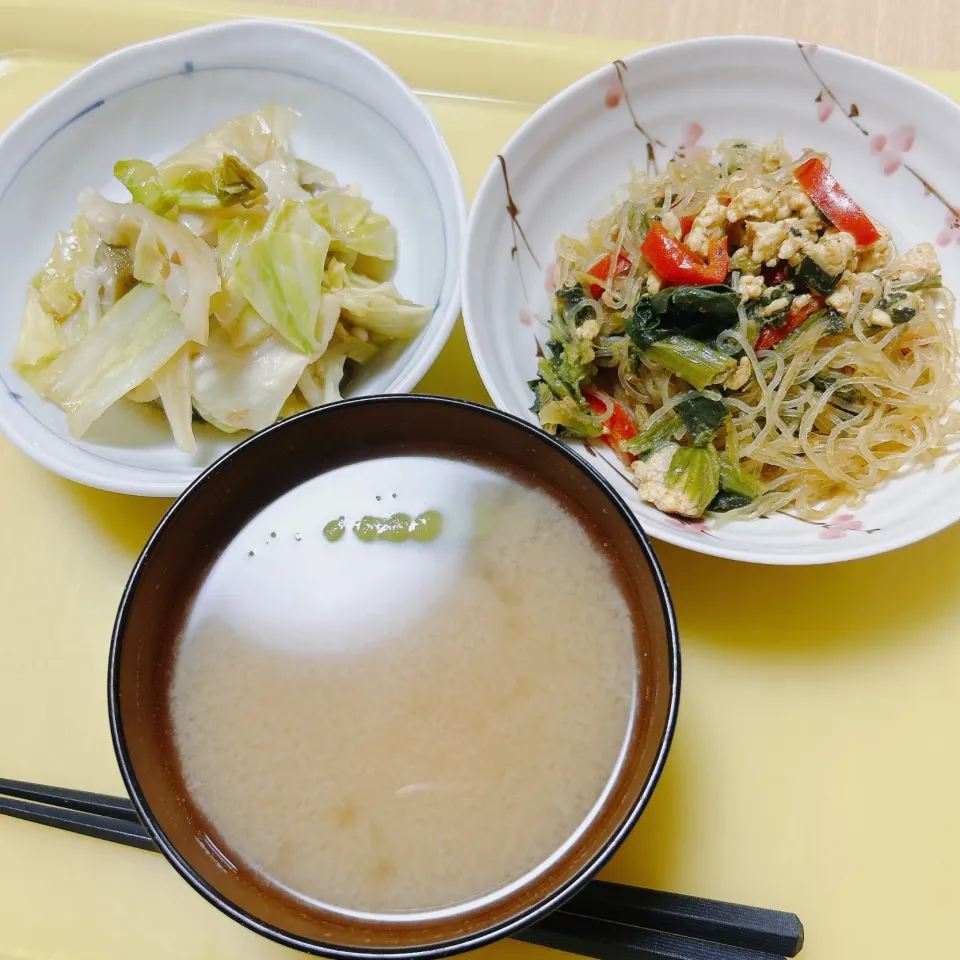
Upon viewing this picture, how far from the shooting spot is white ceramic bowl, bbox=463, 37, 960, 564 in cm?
152

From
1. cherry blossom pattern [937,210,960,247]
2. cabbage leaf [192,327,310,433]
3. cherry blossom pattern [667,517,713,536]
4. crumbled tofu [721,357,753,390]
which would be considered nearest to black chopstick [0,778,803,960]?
cherry blossom pattern [667,517,713,536]

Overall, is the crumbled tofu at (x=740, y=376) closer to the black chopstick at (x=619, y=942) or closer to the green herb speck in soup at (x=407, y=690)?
the green herb speck in soup at (x=407, y=690)

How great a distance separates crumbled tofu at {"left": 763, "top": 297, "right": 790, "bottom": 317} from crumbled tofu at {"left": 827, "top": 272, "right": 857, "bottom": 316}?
0.08 meters

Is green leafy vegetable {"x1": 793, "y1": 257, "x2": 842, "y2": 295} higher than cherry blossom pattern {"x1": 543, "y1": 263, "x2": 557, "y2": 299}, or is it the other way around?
green leafy vegetable {"x1": 793, "y1": 257, "x2": 842, "y2": 295}

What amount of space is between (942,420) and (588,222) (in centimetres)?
77

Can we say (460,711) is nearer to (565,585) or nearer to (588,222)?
(565,585)

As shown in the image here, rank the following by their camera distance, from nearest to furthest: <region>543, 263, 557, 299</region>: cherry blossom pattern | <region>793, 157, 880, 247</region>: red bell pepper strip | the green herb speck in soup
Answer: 1. the green herb speck in soup
2. <region>793, 157, 880, 247</region>: red bell pepper strip
3. <region>543, 263, 557, 299</region>: cherry blossom pattern

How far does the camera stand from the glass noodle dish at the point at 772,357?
1519 mm

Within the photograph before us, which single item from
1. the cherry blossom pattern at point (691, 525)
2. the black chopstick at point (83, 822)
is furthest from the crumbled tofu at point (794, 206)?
the black chopstick at point (83, 822)

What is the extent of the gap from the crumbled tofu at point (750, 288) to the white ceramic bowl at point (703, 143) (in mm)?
375

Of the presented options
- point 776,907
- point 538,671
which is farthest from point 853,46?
point 776,907

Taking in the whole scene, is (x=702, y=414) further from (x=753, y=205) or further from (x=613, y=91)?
(x=613, y=91)

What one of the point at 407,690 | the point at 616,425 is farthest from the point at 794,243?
the point at 407,690

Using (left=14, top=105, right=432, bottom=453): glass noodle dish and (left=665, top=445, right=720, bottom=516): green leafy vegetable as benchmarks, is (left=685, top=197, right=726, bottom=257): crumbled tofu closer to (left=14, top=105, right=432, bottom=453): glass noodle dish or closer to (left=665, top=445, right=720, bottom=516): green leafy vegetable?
(left=665, top=445, right=720, bottom=516): green leafy vegetable
